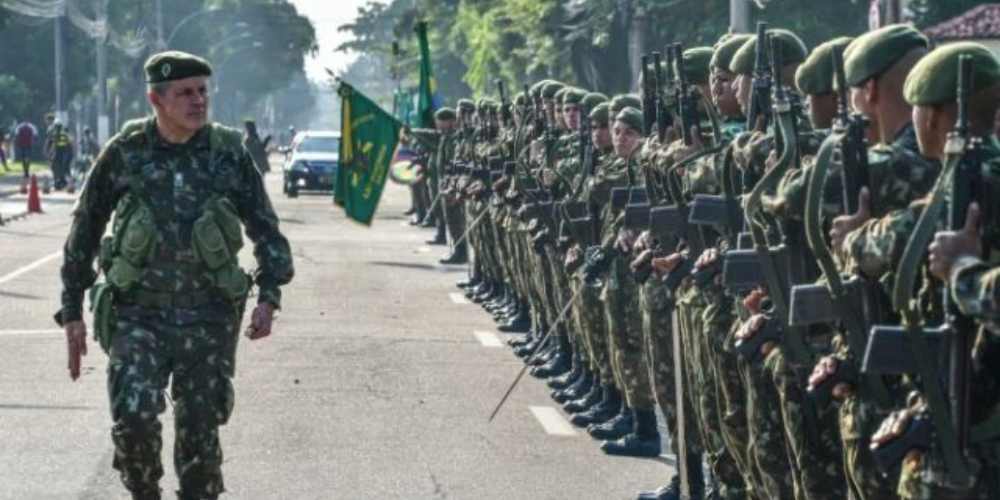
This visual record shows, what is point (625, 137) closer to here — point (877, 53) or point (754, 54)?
point (754, 54)

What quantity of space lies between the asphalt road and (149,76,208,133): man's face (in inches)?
79.9

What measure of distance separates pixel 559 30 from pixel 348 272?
95.5ft

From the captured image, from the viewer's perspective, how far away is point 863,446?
6492 millimetres

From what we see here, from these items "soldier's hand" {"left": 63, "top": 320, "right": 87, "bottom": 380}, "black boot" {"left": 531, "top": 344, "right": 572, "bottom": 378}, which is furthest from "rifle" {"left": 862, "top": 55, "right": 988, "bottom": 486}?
"black boot" {"left": 531, "top": 344, "right": 572, "bottom": 378}

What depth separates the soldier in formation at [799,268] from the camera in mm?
5762

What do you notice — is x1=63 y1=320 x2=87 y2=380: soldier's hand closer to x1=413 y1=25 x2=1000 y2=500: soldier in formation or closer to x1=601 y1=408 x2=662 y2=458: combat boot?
x1=413 y1=25 x2=1000 y2=500: soldier in formation

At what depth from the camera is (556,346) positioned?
618 inches

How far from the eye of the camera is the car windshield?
169 feet

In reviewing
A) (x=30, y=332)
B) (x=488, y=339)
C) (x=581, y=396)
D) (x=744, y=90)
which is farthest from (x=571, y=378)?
(x=744, y=90)

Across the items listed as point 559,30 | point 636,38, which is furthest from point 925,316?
point 559,30

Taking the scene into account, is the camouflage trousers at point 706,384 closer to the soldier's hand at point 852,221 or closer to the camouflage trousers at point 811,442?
the camouflage trousers at point 811,442

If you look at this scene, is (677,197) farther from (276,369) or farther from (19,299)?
(19,299)

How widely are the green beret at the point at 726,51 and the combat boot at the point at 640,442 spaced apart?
2717 mm

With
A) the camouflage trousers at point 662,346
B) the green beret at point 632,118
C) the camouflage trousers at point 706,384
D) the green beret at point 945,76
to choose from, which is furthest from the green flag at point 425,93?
the green beret at point 945,76
